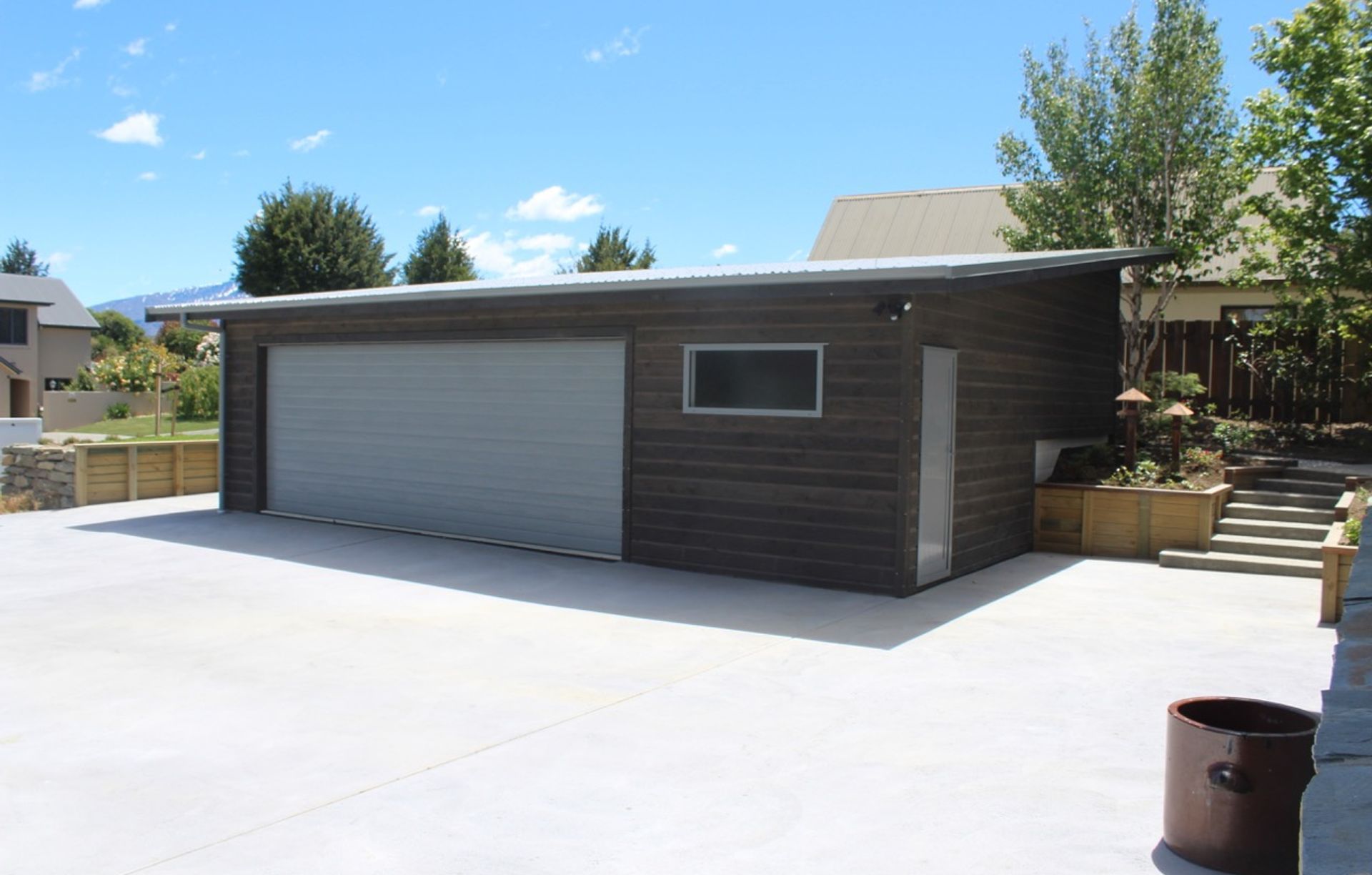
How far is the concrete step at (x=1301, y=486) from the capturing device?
33.9 ft

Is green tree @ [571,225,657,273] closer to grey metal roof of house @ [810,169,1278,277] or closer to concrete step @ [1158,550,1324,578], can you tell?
grey metal roof of house @ [810,169,1278,277]

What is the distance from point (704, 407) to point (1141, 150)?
8.27m

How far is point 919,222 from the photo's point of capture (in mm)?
20891

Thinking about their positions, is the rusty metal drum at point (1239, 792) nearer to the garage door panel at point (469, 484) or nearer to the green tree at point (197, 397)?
the garage door panel at point (469, 484)

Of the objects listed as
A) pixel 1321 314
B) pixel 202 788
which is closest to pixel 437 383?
pixel 202 788

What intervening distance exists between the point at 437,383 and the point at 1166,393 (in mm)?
9262

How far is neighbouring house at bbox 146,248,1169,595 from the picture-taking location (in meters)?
7.85

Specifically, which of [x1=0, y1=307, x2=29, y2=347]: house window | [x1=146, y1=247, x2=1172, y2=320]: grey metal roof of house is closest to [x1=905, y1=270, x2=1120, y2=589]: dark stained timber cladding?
[x1=146, y1=247, x2=1172, y2=320]: grey metal roof of house

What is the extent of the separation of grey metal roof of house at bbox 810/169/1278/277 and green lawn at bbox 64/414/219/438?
57.5 feet

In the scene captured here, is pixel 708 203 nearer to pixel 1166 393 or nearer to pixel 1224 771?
pixel 1166 393

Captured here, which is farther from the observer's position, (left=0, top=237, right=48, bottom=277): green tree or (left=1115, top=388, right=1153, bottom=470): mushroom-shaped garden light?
(left=0, top=237, right=48, bottom=277): green tree

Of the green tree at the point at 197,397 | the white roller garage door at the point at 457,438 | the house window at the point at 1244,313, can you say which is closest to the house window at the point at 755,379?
the white roller garage door at the point at 457,438

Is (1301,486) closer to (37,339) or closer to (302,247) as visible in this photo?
(302,247)

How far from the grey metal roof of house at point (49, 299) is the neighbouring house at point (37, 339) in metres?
0.02
